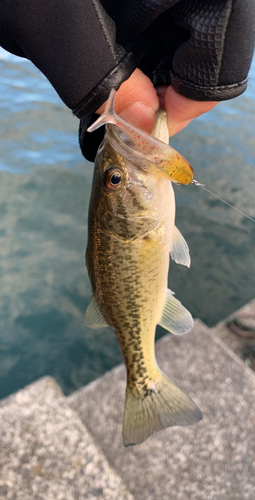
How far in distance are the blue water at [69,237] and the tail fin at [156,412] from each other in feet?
5.63

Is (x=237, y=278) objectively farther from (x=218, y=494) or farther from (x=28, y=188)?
(x=28, y=188)

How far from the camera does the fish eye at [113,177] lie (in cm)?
153

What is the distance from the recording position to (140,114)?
141 cm

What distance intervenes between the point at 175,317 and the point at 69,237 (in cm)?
329

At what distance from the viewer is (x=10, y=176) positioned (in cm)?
586

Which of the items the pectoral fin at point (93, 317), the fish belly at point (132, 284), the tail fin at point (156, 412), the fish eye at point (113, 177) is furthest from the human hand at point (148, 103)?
the tail fin at point (156, 412)

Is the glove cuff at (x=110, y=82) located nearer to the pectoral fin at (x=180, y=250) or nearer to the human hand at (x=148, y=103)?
the human hand at (x=148, y=103)

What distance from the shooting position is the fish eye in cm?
153

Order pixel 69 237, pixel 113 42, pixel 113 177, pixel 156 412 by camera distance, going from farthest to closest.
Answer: pixel 69 237 → pixel 156 412 → pixel 113 177 → pixel 113 42

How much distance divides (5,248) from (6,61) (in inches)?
265

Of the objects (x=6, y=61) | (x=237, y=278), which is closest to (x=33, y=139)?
(x=6, y=61)

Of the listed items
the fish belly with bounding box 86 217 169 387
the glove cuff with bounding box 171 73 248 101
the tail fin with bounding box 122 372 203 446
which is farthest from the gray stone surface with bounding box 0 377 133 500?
the glove cuff with bounding box 171 73 248 101

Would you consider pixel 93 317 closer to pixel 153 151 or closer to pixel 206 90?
pixel 153 151

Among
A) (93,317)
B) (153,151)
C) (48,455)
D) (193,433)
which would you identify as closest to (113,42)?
(153,151)
